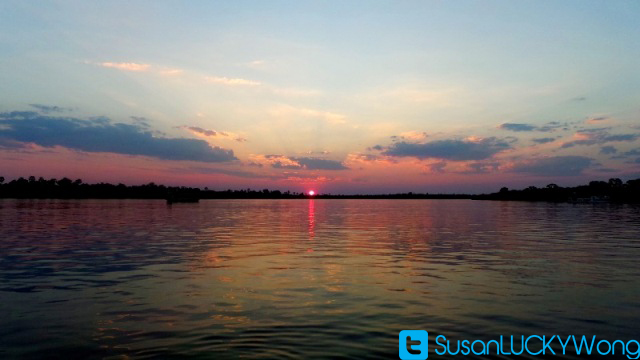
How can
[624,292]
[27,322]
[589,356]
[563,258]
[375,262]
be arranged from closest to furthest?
[589,356] < [27,322] < [624,292] < [375,262] < [563,258]

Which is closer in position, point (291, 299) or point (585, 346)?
point (585, 346)

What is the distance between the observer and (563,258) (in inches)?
1372

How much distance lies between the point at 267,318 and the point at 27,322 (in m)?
8.17

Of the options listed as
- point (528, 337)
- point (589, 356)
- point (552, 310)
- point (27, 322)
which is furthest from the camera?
point (552, 310)

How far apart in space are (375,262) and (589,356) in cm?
1958

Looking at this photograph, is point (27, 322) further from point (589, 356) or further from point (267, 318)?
point (589, 356)

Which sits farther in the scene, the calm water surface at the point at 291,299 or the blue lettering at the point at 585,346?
the calm water surface at the point at 291,299

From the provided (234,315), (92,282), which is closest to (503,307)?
(234,315)

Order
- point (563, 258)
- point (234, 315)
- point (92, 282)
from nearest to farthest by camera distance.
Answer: point (234, 315) < point (92, 282) < point (563, 258)

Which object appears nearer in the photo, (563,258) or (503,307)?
(503,307)

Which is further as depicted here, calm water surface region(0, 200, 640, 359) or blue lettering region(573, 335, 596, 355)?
calm water surface region(0, 200, 640, 359)

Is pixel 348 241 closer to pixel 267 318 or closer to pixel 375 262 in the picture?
pixel 375 262

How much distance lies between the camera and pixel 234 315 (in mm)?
17609

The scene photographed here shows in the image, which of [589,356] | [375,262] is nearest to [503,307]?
[589,356]
